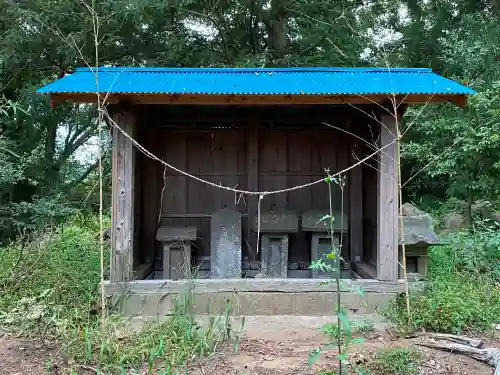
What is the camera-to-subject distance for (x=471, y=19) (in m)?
8.89

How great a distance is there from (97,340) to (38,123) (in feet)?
22.5

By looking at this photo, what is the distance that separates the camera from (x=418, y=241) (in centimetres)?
509

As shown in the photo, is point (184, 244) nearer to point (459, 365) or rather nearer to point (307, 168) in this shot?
point (307, 168)

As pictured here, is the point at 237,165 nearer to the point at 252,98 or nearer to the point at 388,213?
the point at 252,98

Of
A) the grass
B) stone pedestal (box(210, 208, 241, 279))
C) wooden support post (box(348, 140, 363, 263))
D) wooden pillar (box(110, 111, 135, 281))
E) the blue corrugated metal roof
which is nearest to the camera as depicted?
the grass

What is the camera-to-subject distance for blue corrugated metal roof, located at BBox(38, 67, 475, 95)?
4.18 meters

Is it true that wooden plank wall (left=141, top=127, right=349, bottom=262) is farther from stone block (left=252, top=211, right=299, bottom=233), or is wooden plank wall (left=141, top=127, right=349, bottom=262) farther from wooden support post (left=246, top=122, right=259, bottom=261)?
stone block (left=252, top=211, right=299, bottom=233)

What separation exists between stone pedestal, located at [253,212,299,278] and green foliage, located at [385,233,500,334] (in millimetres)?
1483

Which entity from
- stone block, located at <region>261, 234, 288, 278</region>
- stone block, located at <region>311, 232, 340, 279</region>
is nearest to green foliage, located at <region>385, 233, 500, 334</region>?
stone block, located at <region>311, 232, 340, 279</region>

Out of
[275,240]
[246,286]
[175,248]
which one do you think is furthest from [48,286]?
[275,240]

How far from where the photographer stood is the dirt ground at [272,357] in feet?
10.4

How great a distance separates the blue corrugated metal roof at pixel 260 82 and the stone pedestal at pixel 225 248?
1.77 metres

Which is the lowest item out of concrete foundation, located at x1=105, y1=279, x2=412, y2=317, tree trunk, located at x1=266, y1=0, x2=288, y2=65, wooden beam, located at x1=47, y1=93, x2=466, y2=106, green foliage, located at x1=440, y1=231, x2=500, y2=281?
concrete foundation, located at x1=105, y1=279, x2=412, y2=317

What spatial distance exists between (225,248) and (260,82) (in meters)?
2.04
